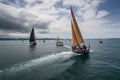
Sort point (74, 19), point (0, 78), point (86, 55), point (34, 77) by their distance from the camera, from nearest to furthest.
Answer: point (0, 78) → point (34, 77) → point (86, 55) → point (74, 19)

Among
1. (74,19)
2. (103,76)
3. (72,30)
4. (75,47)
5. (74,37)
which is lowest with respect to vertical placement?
(103,76)

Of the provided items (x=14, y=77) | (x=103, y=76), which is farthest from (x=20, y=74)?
(x=103, y=76)

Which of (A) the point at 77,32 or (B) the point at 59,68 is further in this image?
(A) the point at 77,32

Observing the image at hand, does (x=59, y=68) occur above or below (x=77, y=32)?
below

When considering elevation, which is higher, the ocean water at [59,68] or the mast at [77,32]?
the mast at [77,32]

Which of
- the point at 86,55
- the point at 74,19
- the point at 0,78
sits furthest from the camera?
the point at 74,19

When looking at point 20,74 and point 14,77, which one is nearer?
point 14,77

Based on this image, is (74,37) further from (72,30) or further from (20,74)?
(20,74)

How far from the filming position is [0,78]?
1582 cm

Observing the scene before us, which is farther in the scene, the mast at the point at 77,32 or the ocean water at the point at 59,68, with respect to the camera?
the mast at the point at 77,32

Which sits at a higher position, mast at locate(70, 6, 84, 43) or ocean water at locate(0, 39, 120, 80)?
mast at locate(70, 6, 84, 43)

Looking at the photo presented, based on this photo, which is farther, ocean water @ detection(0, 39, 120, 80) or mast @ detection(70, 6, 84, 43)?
mast @ detection(70, 6, 84, 43)

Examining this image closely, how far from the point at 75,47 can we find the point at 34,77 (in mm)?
25836

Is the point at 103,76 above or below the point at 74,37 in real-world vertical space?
below
